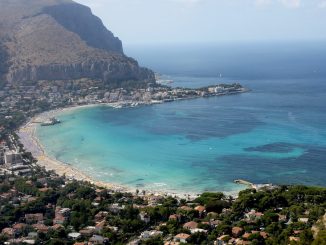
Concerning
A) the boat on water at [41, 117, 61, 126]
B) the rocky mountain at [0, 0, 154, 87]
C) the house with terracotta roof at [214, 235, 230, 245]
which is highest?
the rocky mountain at [0, 0, 154, 87]

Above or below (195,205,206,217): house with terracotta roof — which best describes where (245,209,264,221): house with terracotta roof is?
above

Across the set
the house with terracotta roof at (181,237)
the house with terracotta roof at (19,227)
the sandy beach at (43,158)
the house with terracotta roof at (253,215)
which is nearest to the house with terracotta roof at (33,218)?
the house with terracotta roof at (19,227)

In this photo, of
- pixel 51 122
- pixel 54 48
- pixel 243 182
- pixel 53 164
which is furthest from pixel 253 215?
pixel 54 48

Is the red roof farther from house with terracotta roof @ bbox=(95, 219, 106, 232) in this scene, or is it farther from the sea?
the sea

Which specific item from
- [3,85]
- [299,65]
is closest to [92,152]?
[3,85]

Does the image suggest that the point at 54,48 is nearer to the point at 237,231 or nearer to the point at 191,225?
the point at 191,225

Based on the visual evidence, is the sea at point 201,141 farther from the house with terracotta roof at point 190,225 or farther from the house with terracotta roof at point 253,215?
the house with terracotta roof at point 190,225

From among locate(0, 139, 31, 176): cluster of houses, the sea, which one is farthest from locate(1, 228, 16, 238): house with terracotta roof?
locate(0, 139, 31, 176): cluster of houses
